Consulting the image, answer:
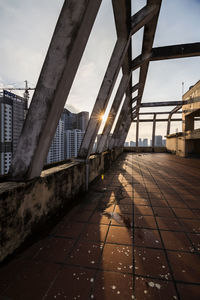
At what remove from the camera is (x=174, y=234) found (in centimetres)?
199

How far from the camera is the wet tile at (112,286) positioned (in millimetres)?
1167

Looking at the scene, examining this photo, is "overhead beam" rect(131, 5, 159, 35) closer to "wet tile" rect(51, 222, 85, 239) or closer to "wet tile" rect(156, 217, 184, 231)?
"wet tile" rect(156, 217, 184, 231)

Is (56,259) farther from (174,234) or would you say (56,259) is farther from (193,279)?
(174,234)

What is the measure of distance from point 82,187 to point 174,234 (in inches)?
94.4

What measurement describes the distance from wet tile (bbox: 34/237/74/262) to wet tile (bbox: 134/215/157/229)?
1.15m

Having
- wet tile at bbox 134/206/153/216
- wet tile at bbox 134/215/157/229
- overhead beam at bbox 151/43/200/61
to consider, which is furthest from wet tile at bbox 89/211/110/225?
overhead beam at bbox 151/43/200/61

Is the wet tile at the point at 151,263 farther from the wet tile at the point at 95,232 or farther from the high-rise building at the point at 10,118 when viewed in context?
Answer: the high-rise building at the point at 10,118

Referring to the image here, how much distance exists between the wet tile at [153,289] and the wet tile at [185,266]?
17cm

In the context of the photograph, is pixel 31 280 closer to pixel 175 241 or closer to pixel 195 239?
pixel 175 241

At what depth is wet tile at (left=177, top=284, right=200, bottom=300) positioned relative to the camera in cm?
116

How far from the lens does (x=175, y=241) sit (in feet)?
6.07

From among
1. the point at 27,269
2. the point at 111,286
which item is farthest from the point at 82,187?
the point at 111,286

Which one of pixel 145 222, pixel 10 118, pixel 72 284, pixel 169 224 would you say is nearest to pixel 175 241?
pixel 169 224

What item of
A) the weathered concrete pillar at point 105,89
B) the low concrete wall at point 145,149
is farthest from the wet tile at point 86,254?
the low concrete wall at point 145,149
